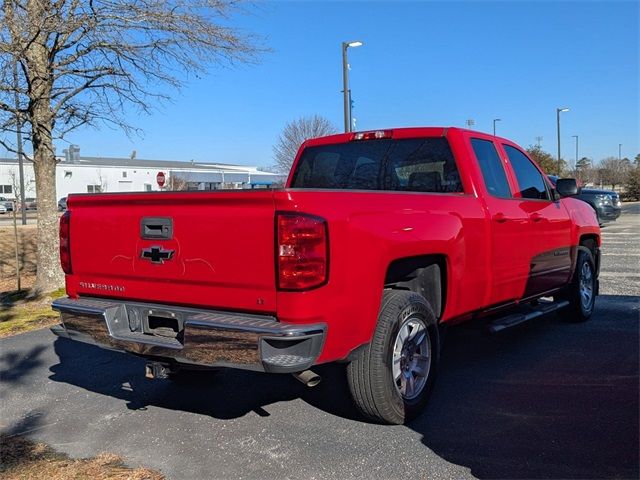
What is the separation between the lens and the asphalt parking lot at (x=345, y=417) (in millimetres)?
3375

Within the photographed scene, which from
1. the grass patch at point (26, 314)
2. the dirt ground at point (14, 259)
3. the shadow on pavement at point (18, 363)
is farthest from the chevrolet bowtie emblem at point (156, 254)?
the dirt ground at point (14, 259)

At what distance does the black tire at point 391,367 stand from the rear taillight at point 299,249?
0.75 metres

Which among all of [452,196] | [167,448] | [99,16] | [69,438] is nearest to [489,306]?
[452,196]

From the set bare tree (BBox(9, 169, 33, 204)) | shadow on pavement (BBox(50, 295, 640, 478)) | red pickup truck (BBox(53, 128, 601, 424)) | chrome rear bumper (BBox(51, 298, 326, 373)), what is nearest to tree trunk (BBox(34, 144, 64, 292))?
shadow on pavement (BBox(50, 295, 640, 478))

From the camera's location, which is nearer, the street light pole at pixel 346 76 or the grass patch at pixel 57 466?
the grass patch at pixel 57 466

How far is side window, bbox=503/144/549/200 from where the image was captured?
561 cm

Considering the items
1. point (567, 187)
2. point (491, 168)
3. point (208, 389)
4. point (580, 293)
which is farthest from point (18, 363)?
point (580, 293)

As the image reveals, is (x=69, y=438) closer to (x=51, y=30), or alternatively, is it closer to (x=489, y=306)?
(x=489, y=306)

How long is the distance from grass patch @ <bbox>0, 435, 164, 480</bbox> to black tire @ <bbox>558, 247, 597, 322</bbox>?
4928mm

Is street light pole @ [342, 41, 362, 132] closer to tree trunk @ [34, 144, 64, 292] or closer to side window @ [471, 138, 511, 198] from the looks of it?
tree trunk @ [34, 144, 64, 292]

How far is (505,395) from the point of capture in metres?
4.41

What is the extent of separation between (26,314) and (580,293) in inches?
283

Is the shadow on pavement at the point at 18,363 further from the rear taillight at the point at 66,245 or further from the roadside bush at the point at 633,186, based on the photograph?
the roadside bush at the point at 633,186

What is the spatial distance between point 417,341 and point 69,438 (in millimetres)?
2418
